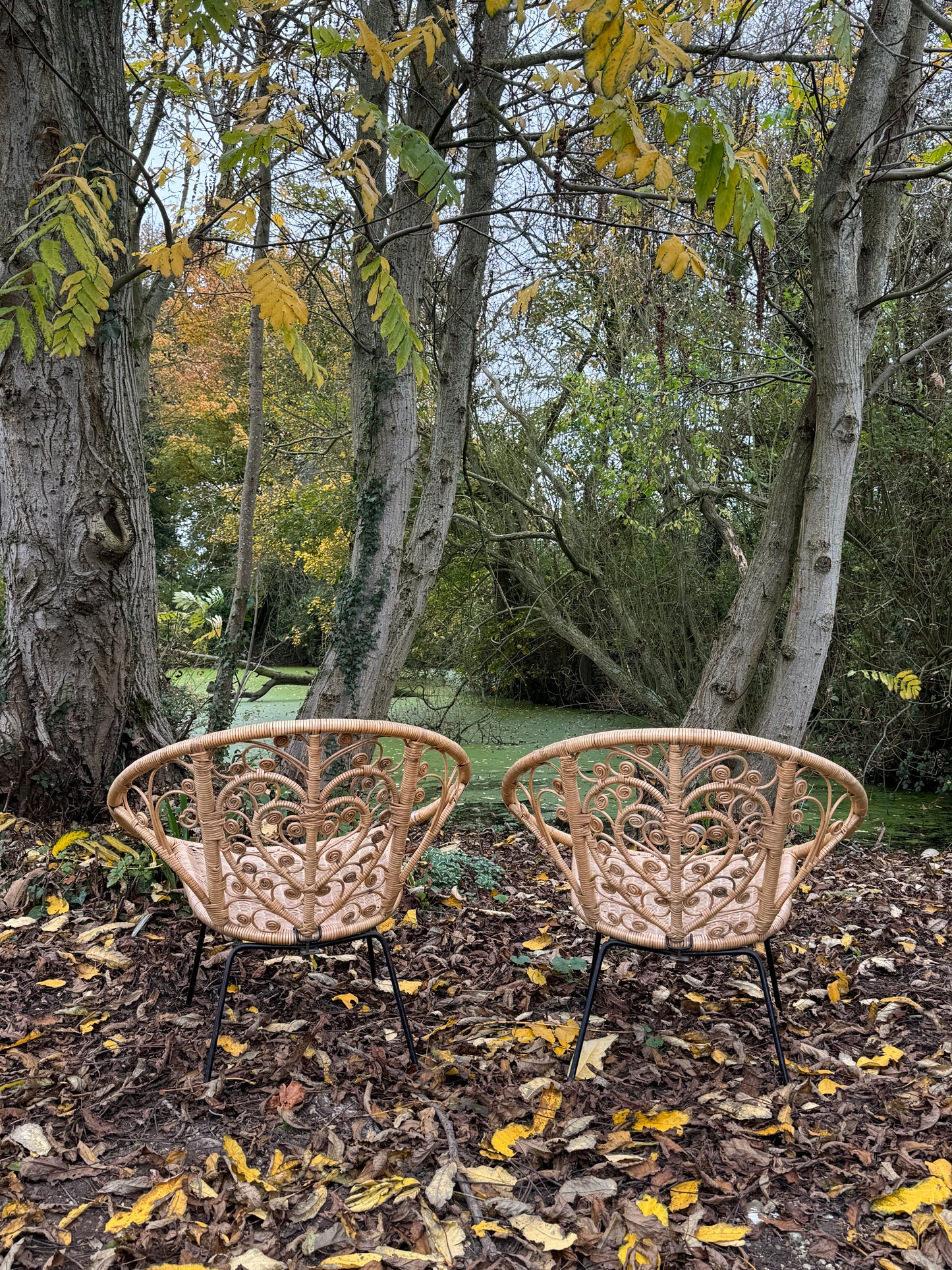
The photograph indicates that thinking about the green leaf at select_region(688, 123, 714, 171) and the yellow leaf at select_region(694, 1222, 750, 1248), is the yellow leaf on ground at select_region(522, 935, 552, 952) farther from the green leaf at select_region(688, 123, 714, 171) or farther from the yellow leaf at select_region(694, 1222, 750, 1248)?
the green leaf at select_region(688, 123, 714, 171)

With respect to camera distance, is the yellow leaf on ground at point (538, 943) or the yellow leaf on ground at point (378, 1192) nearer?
the yellow leaf on ground at point (378, 1192)

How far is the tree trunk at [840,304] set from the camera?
150 inches

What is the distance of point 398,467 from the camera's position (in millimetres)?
4641

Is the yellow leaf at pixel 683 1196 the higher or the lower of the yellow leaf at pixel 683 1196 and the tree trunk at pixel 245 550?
the lower

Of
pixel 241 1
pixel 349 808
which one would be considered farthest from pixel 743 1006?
pixel 241 1

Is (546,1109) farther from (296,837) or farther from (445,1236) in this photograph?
(296,837)

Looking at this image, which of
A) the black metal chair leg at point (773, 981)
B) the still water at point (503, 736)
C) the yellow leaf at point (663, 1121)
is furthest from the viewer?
the still water at point (503, 736)

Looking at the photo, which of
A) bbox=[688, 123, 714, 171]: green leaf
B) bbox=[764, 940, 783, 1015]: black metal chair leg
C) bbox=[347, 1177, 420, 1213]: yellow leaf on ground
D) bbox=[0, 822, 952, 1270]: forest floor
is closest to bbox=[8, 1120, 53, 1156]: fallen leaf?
bbox=[0, 822, 952, 1270]: forest floor

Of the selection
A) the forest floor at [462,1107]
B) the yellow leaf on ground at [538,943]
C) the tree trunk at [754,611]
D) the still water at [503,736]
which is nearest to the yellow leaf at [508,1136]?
the forest floor at [462,1107]

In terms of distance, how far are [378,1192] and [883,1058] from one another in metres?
1.34

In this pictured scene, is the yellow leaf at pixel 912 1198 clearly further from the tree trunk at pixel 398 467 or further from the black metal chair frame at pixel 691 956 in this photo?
the tree trunk at pixel 398 467

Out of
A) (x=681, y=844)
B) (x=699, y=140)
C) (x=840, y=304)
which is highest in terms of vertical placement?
(x=840, y=304)

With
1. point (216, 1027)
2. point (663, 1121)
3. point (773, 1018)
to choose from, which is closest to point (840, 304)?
point (773, 1018)

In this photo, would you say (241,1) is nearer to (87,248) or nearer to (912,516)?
(87,248)
